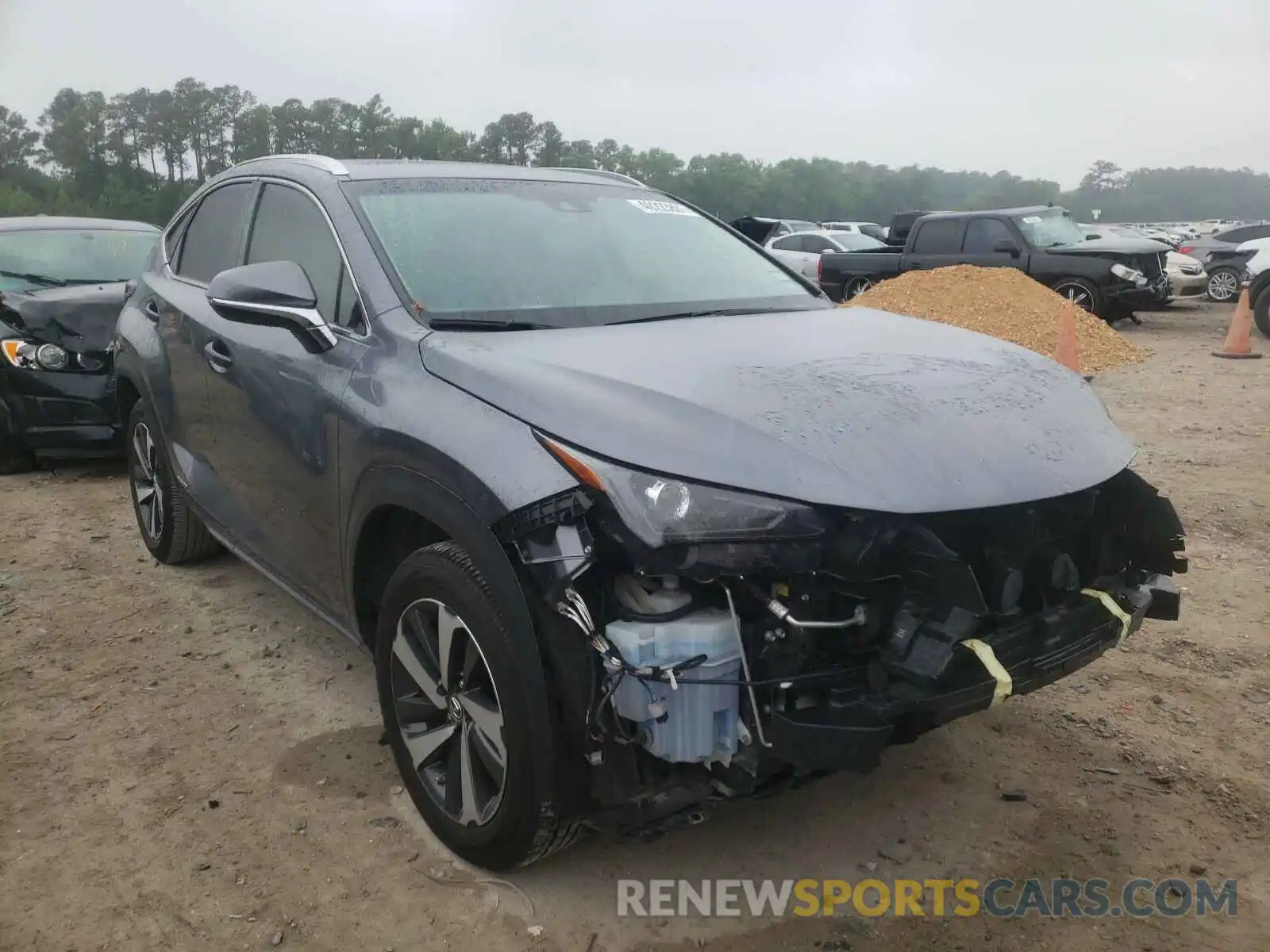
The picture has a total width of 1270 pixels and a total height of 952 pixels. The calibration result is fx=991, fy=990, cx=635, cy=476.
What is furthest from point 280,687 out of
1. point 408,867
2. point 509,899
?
point 509,899

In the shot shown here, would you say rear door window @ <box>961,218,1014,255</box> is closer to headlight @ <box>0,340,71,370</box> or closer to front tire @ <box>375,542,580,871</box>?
headlight @ <box>0,340,71,370</box>

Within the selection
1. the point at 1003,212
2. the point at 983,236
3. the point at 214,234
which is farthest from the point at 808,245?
the point at 214,234

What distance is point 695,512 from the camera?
2.01 meters

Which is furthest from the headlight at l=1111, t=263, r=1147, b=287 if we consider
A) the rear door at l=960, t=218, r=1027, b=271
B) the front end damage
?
the front end damage

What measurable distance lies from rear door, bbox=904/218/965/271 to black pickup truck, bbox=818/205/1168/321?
12 mm

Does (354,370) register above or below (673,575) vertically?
above

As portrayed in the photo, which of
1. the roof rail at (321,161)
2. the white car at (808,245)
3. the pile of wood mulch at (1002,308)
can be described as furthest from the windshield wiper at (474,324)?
the white car at (808,245)

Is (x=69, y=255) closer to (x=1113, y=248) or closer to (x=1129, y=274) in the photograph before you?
(x=1129, y=274)

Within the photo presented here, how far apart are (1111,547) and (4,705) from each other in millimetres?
3634

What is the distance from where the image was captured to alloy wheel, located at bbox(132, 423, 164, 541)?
465 centimetres

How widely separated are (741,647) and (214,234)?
3093 millimetres

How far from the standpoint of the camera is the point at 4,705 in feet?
11.5

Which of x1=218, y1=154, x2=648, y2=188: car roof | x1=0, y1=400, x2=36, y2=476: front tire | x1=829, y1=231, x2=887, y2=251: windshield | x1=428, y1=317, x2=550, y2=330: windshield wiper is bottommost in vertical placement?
x1=0, y1=400, x2=36, y2=476: front tire

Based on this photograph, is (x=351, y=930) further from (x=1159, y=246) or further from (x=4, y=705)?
(x=1159, y=246)
